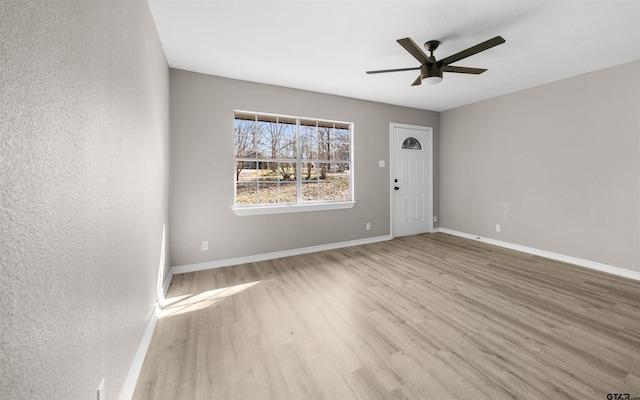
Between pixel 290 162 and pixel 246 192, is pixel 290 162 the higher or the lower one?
the higher one

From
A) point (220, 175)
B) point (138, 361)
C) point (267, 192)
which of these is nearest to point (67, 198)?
point (138, 361)

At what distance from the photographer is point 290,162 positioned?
157 inches

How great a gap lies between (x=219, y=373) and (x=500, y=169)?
4.97 metres

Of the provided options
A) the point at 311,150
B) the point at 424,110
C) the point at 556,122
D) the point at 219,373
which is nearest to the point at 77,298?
the point at 219,373

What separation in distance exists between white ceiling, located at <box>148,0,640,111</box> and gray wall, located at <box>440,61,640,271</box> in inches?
16.0

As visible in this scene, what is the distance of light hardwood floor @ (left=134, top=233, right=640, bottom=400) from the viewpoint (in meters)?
1.47

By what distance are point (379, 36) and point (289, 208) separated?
2.45 m

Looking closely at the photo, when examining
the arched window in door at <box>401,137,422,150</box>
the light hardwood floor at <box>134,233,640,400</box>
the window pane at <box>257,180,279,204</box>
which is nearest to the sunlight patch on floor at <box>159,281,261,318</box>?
the light hardwood floor at <box>134,233,640,400</box>

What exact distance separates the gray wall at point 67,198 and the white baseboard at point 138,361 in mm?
105

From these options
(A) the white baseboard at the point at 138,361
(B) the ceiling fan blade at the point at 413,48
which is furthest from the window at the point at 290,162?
(B) the ceiling fan blade at the point at 413,48

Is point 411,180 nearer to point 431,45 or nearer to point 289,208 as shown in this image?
point 289,208

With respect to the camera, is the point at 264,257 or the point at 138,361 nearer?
the point at 138,361

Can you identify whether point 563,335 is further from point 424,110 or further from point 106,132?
point 424,110

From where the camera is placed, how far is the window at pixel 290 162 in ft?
12.1
